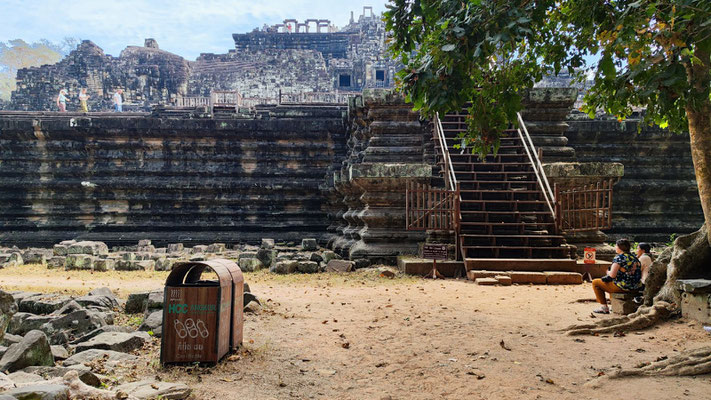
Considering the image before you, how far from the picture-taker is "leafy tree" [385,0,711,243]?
404 centimetres

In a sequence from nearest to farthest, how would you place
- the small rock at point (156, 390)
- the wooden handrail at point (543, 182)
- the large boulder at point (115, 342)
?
1. the small rock at point (156, 390)
2. the large boulder at point (115, 342)
3. the wooden handrail at point (543, 182)

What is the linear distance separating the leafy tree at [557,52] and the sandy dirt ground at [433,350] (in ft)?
6.81

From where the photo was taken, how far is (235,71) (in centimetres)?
4412

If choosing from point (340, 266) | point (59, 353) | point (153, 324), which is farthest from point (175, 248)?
point (59, 353)

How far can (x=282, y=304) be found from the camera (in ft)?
25.2

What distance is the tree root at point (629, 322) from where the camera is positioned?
5923 mm

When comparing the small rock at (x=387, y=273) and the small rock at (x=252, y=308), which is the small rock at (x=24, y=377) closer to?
the small rock at (x=252, y=308)

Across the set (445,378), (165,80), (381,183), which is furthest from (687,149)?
(165,80)

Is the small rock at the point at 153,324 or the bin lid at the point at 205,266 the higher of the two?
the bin lid at the point at 205,266

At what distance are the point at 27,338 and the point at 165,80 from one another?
3816 centimetres

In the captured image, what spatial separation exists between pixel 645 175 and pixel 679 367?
12150 millimetres

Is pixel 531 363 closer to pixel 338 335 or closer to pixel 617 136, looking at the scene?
pixel 338 335

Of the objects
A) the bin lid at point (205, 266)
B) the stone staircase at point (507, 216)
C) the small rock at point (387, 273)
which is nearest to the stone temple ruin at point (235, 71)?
the stone staircase at point (507, 216)

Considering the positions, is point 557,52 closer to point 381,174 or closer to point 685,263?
point 685,263
